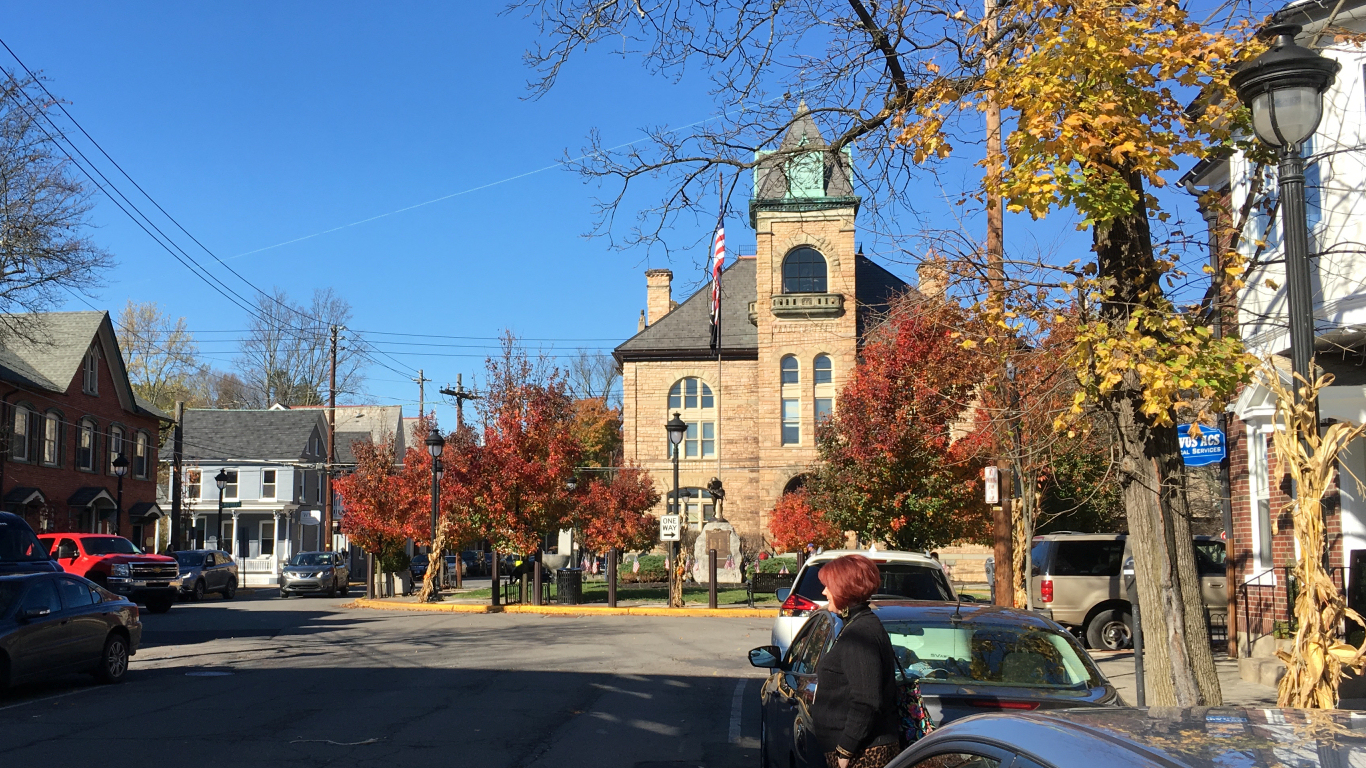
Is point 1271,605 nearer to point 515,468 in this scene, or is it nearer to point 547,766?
point 547,766

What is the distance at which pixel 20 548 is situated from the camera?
17078 mm

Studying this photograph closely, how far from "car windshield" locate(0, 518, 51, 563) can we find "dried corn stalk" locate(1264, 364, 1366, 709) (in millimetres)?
17127

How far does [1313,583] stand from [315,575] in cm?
3653

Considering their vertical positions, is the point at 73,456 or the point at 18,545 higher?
the point at 73,456

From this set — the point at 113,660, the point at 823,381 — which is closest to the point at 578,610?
the point at 113,660

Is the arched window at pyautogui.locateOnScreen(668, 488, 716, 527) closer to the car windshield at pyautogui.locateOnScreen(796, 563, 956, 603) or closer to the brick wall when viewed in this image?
the brick wall

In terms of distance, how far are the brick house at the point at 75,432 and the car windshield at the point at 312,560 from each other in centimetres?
632

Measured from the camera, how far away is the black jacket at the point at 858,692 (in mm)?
4879

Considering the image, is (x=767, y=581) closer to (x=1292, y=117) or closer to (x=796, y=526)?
(x=796, y=526)

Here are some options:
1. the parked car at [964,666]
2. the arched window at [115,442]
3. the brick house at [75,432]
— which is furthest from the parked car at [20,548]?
the arched window at [115,442]

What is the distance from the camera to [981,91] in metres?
9.06

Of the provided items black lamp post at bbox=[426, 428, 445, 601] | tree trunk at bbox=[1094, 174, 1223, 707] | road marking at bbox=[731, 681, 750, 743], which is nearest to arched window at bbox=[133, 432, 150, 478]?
black lamp post at bbox=[426, 428, 445, 601]

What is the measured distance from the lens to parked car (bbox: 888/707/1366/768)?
2.21 meters

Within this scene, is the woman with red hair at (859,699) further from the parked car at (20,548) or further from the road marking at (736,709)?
the parked car at (20,548)
